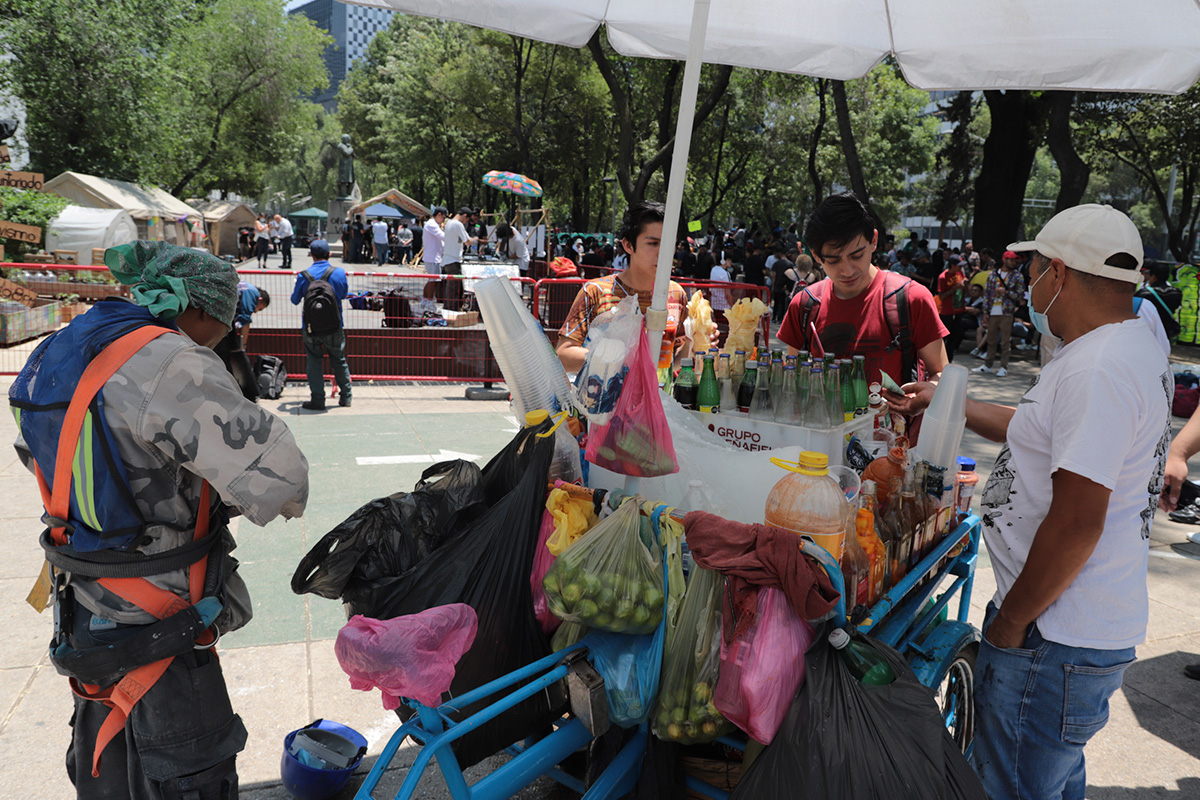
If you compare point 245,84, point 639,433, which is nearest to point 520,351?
point 639,433

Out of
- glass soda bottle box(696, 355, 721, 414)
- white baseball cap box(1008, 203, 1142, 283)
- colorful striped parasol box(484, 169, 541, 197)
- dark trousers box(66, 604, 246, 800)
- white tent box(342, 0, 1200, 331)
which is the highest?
colorful striped parasol box(484, 169, 541, 197)

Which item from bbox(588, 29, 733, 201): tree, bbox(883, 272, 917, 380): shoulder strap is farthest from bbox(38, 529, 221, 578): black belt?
bbox(588, 29, 733, 201): tree

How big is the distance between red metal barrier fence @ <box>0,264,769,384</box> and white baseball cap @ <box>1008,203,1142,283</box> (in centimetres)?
770

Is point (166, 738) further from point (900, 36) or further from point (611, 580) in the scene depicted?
point (900, 36)

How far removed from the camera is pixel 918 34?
358 centimetres

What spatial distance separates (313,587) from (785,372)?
1.67m

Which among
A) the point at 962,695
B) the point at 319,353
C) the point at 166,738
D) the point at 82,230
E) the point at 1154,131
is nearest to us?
the point at 166,738

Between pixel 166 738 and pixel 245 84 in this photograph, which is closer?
pixel 166 738

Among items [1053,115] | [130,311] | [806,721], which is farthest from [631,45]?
[1053,115]

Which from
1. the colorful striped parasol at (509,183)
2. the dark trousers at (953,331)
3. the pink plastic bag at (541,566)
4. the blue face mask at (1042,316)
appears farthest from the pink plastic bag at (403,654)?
the colorful striped parasol at (509,183)

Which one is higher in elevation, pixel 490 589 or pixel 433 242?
pixel 433 242

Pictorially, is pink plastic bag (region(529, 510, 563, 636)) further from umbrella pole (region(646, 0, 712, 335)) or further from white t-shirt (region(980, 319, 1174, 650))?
white t-shirt (region(980, 319, 1174, 650))

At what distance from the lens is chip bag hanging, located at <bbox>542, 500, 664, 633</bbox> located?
196cm

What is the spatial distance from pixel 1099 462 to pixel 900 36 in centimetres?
253
